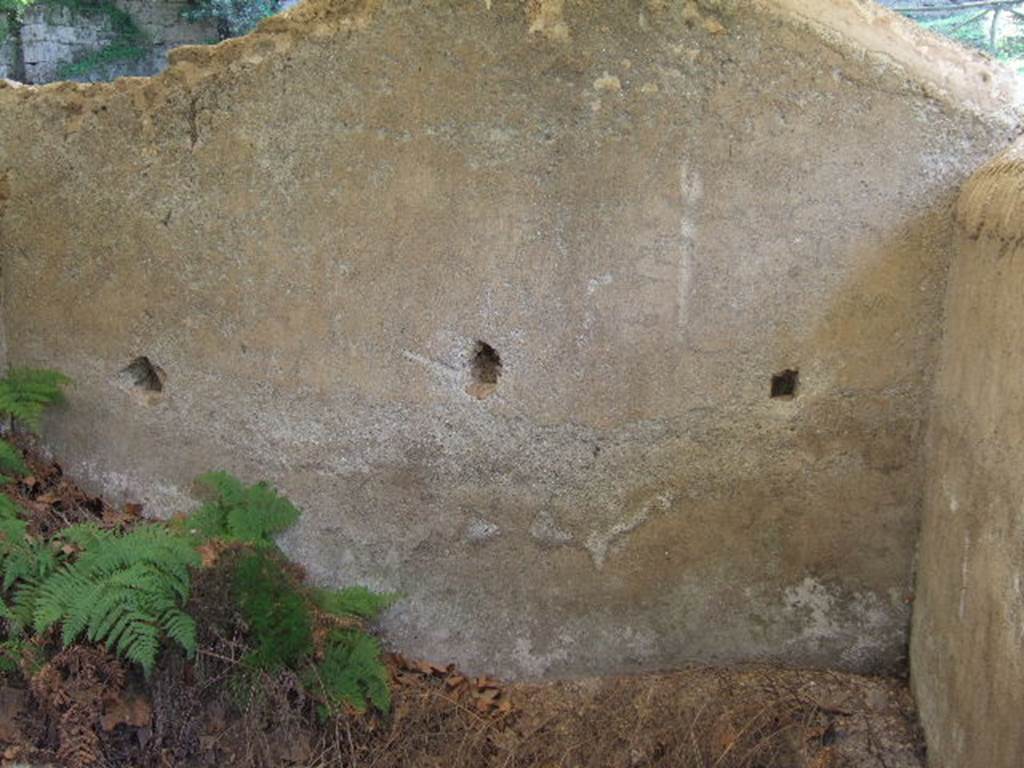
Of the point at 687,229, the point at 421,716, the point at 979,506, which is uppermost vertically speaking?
the point at 687,229

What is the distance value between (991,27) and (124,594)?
22.9 feet

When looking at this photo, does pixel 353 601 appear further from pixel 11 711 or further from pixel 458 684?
pixel 11 711

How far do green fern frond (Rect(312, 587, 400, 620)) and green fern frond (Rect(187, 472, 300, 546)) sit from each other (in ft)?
1.10

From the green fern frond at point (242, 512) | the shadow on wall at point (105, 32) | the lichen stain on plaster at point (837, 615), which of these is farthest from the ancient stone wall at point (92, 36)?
the lichen stain on plaster at point (837, 615)

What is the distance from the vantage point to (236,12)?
428 inches

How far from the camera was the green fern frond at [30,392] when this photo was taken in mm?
4379

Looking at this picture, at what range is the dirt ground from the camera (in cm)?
347

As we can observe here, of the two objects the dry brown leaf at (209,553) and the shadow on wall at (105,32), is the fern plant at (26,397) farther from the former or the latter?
the shadow on wall at (105,32)

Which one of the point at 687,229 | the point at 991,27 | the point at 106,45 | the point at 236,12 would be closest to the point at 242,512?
the point at 687,229

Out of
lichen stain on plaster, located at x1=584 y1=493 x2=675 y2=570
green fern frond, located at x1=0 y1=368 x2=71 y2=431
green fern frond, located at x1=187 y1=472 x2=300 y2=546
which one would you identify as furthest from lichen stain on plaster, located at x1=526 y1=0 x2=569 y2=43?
green fern frond, located at x1=0 y1=368 x2=71 y2=431

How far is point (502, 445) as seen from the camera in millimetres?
4148

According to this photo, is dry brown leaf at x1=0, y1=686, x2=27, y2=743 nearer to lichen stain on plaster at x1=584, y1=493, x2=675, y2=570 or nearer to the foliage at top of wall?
lichen stain on plaster at x1=584, y1=493, x2=675, y2=570

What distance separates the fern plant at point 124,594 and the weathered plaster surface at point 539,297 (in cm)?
76

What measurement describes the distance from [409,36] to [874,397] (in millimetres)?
2276
